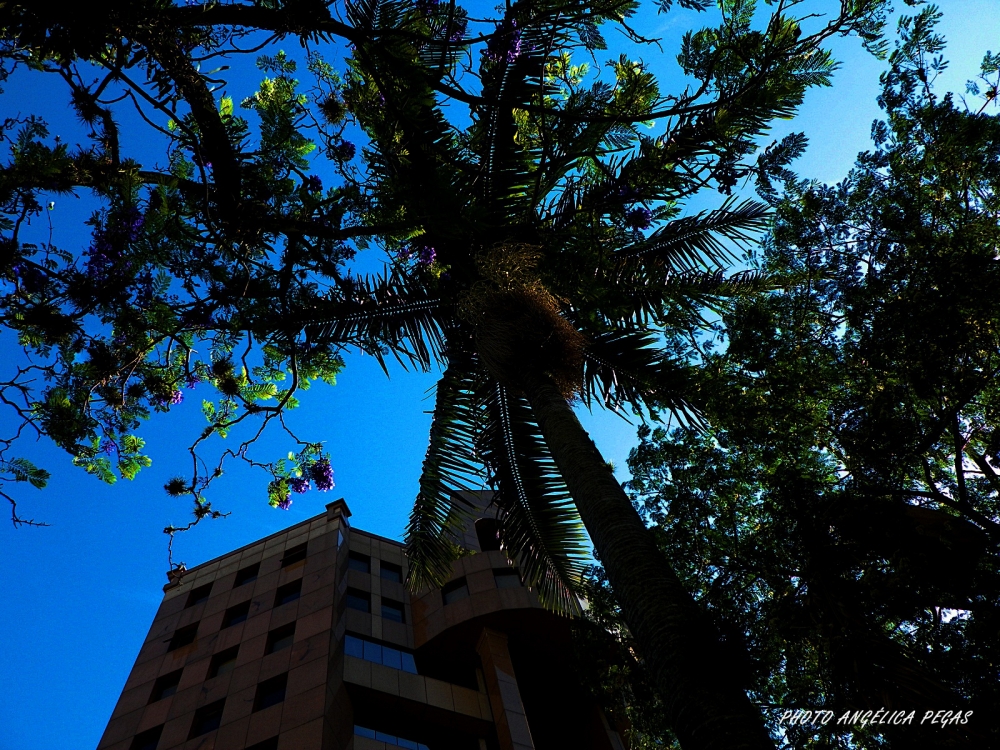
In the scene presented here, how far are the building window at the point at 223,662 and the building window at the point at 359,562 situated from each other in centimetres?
497

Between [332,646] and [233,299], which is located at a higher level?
[332,646]

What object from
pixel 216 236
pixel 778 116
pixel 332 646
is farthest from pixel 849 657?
pixel 332 646

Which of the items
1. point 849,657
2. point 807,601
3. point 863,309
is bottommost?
point 849,657

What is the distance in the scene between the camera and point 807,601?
20.5ft

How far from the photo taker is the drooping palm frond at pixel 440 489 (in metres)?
8.89

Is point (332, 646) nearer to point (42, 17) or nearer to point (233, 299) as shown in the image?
point (233, 299)

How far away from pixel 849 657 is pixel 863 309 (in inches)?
193

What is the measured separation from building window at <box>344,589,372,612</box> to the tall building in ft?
0.17

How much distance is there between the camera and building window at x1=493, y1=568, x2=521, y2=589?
25.1 meters

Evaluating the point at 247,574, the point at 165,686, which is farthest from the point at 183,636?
the point at 247,574

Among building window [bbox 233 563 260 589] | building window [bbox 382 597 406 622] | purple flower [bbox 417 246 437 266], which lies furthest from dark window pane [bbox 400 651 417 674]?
purple flower [bbox 417 246 437 266]

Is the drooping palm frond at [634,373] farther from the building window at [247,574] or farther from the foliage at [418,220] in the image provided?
the building window at [247,574]

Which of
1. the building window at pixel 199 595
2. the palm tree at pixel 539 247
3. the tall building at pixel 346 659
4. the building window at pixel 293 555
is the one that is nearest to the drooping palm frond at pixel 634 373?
the palm tree at pixel 539 247

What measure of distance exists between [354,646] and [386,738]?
326 cm
